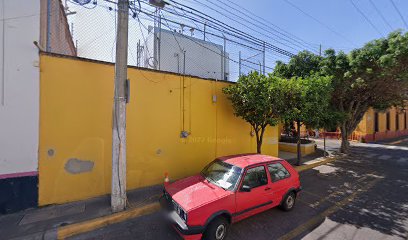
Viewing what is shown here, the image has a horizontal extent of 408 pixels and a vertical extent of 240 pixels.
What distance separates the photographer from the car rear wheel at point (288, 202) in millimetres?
5102

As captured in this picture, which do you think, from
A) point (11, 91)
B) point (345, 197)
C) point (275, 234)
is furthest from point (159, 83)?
point (345, 197)

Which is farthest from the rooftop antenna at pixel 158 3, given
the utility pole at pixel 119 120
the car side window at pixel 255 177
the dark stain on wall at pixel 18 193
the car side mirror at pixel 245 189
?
the dark stain on wall at pixel 18 193

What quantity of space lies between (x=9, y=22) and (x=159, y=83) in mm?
3764

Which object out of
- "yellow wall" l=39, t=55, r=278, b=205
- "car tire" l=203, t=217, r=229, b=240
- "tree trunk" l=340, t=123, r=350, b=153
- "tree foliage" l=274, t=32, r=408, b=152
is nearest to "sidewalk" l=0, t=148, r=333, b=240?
"yellow wall" l=39, t=55, r=278, b=205

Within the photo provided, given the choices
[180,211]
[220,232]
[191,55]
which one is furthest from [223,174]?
[191,55]

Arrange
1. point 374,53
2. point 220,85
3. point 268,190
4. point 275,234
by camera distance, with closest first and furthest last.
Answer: point 275,234, point 268,190, point 220,85, point 374,53

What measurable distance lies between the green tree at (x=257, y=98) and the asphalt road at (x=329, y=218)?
2.80 m

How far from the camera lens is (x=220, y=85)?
8.34 meters

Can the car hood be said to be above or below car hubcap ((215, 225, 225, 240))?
above

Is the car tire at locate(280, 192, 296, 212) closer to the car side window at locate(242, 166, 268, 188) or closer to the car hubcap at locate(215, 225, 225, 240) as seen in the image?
the car side window at locate(242, 166, 268, 188)

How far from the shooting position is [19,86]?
15.7ft

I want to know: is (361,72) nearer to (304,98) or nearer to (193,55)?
(304,98)

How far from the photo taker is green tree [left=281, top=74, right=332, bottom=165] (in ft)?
24.5

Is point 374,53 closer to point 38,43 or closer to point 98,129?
point 98,129
